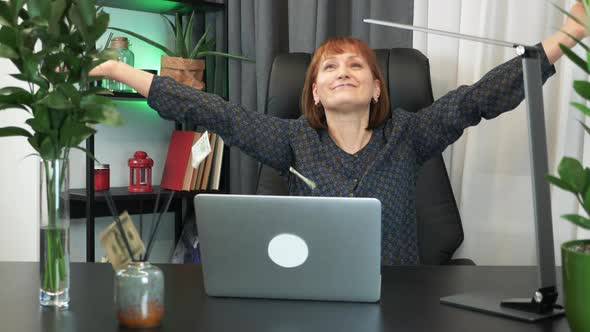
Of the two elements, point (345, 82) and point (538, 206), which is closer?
point (538, 206)

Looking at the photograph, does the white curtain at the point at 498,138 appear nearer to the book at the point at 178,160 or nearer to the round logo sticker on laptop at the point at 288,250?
the round logo sticker on laptop at the point at 288,250

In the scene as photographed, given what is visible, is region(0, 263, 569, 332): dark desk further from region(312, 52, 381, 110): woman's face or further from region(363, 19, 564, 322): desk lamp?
region(312, 52, 381, 110): woman's face

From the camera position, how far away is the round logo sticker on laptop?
1.07m

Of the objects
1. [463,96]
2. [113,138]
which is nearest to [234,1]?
[113,138]

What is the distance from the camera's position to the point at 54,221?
41.4 inches

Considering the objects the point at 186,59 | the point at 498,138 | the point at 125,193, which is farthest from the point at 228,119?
the point at 125,193

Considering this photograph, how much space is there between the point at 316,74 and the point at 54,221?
3.57 ft

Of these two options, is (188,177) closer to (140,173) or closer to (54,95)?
(140,173)

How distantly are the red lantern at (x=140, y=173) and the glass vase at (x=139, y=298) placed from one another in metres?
2.00

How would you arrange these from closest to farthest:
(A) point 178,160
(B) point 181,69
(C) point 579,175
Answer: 1. (C) point 579,175
2. (B) point 181,69
3. (A) point 178,160

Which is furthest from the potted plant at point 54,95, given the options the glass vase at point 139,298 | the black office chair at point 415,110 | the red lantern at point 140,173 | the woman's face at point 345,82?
the red lantern at point 140,173

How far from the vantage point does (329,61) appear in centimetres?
194

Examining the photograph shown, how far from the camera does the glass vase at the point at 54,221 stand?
3.44ft

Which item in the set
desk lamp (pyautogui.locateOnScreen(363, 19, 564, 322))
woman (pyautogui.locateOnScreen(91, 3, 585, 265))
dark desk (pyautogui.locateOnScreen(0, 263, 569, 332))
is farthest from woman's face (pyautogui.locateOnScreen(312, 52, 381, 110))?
desk lamp (pyautogui.locateOnScreen(363, 19, 564, 322))
